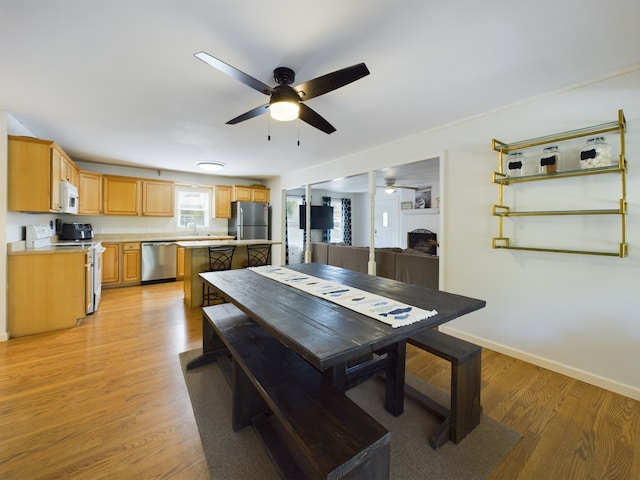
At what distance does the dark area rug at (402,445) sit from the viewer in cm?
135

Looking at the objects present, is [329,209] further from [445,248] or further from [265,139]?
[445,248]

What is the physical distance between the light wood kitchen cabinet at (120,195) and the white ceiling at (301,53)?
2134 mm

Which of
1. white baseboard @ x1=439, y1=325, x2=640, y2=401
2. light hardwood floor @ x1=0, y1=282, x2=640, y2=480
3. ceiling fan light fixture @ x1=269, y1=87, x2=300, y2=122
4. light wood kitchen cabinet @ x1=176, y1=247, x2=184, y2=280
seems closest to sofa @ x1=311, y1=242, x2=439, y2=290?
white baseboard @ x1=439, y1=325, x2=640, y2=401

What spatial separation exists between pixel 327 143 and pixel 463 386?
3.19 meters

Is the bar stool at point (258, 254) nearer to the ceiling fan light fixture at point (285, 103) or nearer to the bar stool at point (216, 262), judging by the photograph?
the bar stool at point (216, 262)

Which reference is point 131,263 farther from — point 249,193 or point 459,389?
point 459,389

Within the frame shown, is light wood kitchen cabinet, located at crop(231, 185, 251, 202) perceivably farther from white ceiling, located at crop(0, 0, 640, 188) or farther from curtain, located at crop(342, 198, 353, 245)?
white ceiling, located at crop(0, 0, 640, 188)

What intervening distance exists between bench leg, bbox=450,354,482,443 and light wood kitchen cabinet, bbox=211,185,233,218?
5831 mm

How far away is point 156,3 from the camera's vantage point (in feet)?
4.53

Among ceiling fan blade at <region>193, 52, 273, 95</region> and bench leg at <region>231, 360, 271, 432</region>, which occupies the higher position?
ceiling fan blade at <region>193, 52, 273, 95</region>

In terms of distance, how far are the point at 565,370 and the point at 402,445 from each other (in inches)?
67.6

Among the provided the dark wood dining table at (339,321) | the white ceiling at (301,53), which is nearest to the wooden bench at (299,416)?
the dark wood dining table at (339,321)

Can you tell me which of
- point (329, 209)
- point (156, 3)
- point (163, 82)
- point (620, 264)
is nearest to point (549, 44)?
point (620, 264)

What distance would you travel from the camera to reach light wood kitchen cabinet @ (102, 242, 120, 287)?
481cm
